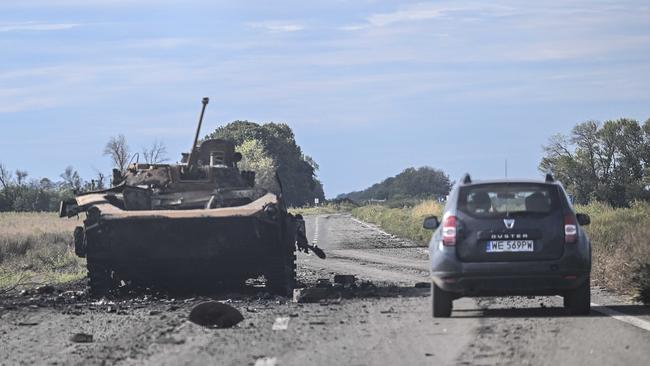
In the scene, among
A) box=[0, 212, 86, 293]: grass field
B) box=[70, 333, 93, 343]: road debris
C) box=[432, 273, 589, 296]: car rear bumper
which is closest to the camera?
box=[70, 333, 93, 343]: road debris

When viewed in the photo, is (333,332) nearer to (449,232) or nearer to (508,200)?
(449,232)

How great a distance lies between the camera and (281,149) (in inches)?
4606

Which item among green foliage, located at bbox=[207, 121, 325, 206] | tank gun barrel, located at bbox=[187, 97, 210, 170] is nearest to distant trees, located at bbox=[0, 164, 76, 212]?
green foliage, located at bbox=[207, 121, 325, 206]

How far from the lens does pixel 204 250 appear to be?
1762 centimetres

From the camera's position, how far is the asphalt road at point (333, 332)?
10.3 m

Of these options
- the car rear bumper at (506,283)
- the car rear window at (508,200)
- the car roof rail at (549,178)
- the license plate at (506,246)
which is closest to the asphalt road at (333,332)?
the car rear bumper at (506,283)

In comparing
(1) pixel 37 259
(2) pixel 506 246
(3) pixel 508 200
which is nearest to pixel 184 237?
(3) pixel 508 200

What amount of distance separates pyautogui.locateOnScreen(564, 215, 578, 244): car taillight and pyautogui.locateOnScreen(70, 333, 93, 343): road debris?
16.7ft

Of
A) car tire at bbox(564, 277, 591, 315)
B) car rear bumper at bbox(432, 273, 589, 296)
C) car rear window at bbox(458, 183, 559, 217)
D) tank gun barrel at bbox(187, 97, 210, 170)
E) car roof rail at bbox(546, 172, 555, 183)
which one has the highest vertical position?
tank gun barrel at bbox(187, 97, 210, 170)

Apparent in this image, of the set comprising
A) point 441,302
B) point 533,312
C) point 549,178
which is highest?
point 549,178

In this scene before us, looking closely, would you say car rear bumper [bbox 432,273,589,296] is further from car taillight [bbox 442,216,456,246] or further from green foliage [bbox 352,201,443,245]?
green foliage [bbox 352,201,443,245]

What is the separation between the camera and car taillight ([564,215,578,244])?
1318 centimetres

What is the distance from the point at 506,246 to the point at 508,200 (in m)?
0.73

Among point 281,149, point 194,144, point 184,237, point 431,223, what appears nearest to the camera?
point 431,223
